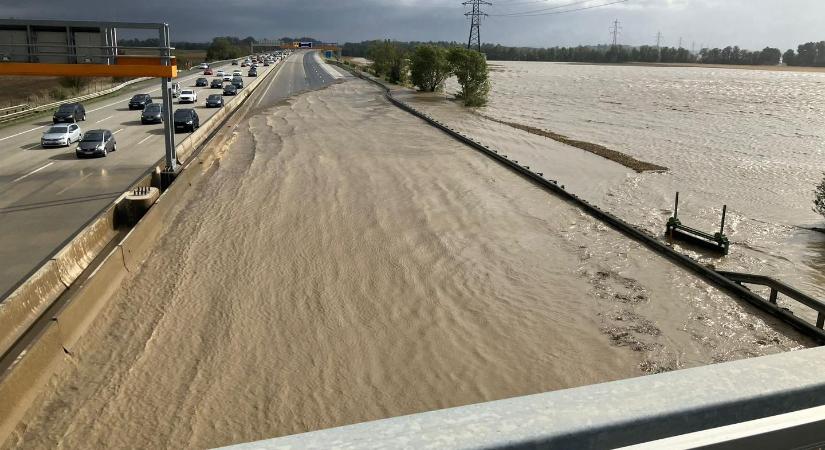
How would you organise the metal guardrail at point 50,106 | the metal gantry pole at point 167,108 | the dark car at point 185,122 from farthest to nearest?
Result: the metal guardrail at point 50,106, the dark car at point 185,122, the metal gantry pole at point 167,108

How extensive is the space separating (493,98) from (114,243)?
6103 cm

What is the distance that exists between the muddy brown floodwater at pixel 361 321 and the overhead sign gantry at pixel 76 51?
5557 mm

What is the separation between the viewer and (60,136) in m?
30.2

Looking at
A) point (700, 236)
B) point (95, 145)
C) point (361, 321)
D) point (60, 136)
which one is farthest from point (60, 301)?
point (60, 136)

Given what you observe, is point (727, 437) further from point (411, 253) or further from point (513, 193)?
point (513, 193)

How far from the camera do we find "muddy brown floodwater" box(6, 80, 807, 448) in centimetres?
935

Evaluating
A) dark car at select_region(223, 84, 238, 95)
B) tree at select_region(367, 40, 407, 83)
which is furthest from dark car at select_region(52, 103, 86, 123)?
tree at select_region(367, 40, 407, 83)

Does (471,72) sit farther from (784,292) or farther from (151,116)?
(784,292)

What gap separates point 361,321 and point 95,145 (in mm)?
20464

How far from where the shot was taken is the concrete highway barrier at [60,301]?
8964 mm

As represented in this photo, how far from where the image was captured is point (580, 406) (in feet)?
5.81

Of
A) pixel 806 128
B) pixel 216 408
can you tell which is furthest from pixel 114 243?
pixel 806 128

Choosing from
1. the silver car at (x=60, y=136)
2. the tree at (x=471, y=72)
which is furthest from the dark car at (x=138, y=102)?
the tree at (x=471, y=72)

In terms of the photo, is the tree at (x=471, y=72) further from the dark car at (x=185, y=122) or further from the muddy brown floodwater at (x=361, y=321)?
the muddy brown floodwater at (x=361, y=321)
